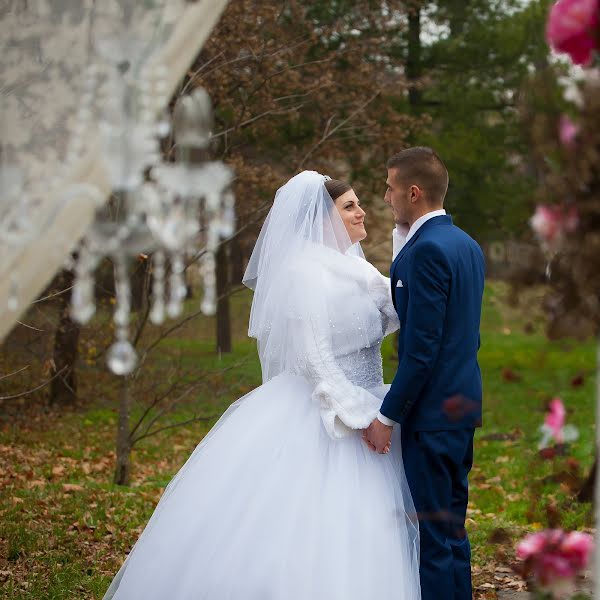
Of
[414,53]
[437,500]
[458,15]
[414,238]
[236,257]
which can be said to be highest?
[458,15]

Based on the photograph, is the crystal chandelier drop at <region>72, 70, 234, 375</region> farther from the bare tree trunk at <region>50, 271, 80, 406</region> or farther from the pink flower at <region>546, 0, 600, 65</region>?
the bare tree trunk at <region>50, 271, 80, 406</region>

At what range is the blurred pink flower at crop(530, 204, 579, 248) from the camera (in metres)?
1.75

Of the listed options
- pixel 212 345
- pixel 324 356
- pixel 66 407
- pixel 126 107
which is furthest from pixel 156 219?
pixel 212 345

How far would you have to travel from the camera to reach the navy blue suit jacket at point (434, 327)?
11.9 ft

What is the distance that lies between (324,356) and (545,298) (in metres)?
2.10

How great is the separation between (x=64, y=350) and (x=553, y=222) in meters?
9.56

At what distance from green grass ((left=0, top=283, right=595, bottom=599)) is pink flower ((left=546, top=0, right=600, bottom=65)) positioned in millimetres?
483

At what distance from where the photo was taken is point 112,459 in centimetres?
924

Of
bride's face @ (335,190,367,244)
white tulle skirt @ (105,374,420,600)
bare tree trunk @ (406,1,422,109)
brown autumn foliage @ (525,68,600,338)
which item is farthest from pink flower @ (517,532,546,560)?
bare tree trunk @ (406,1,422,109)

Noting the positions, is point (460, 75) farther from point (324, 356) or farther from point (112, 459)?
point (324, 356)

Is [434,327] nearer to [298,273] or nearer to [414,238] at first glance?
[414,238]

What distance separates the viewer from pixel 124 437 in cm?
731

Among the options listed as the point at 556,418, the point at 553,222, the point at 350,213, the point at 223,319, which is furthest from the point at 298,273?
the point at 223,319

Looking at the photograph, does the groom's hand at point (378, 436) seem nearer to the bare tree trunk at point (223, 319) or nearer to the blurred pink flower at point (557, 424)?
the blurred pink flower at point (557, 424)
